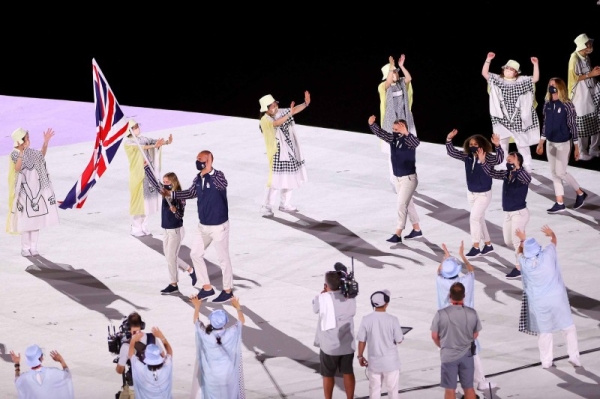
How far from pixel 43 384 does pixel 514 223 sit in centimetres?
660

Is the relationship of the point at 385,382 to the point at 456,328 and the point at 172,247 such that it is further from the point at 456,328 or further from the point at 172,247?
the point at 172,247

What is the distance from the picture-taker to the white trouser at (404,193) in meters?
15.9

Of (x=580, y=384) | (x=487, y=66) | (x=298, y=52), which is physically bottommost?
(x=580, y=384)

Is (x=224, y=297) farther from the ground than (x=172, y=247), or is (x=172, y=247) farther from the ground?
(x=172, y=247)

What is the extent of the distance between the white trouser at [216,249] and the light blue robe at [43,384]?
4045mm

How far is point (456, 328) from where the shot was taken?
10.9 meters

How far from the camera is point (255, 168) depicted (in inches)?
786

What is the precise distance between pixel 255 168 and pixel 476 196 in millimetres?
5501

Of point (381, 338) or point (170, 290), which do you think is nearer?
point (381, 338)

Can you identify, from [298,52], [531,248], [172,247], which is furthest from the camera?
[298,52]

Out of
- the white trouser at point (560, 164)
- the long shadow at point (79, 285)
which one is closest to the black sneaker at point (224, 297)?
the long shadow at point (79, 285)

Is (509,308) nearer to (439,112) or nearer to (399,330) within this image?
(399,330)

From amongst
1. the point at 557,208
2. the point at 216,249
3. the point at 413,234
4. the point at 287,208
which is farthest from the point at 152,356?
the point at 557,208

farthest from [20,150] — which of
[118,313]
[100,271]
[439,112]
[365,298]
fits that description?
[439,112]
